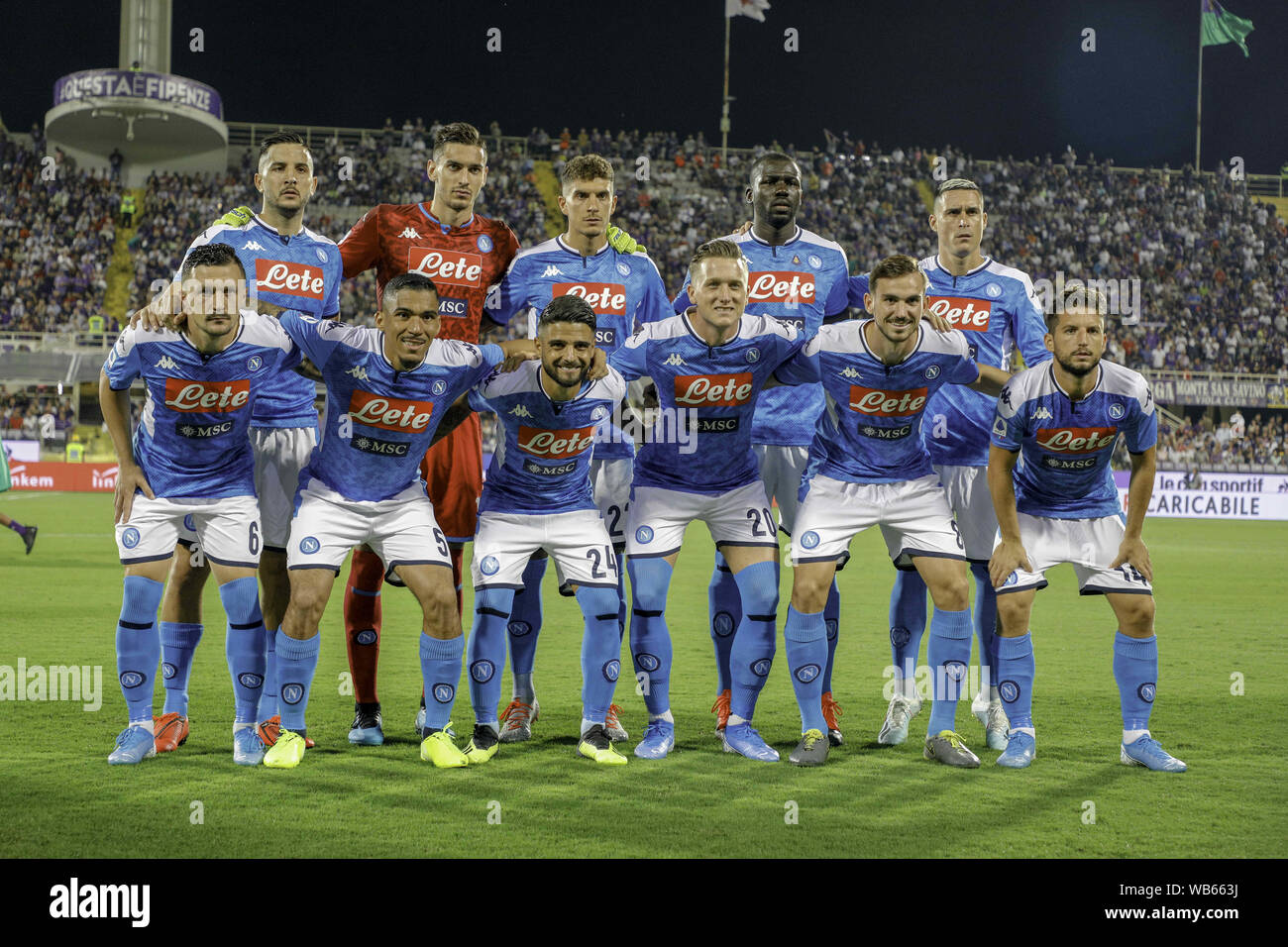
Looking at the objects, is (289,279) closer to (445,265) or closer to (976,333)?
(445,265)

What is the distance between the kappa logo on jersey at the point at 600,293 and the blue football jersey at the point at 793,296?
0.28m

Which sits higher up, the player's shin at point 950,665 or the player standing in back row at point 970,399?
the player standing in back row at point 970,399

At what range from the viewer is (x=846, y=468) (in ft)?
16.6

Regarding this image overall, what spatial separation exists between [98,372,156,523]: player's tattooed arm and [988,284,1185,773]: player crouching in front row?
359cm

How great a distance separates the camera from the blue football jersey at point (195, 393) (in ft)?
15.4

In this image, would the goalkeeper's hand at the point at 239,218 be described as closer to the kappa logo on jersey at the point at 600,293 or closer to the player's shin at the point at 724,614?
the kappa logo on jersey at the point at 600,293

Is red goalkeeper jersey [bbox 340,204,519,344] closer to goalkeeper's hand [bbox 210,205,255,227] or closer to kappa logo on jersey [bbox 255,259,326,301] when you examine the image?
kappa logo on jersey [bbox 255,259,326,301]

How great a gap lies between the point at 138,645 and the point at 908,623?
340cm

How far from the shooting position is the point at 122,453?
185 inches

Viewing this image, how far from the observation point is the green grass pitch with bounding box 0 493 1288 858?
140 inches

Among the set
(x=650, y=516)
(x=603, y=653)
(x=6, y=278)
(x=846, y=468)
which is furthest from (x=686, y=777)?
(x=6, y=278)

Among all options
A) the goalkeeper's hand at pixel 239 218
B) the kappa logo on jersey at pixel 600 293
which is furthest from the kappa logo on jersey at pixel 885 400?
the goalkeeper's hand at pixel 239 218

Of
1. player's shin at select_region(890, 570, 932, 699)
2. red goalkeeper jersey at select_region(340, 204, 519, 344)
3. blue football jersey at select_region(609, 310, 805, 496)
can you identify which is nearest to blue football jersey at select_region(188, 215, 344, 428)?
red goalkeeper jersey at select_region(340, 204, 519, 344)

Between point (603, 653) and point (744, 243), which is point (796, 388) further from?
point (603, 653)
